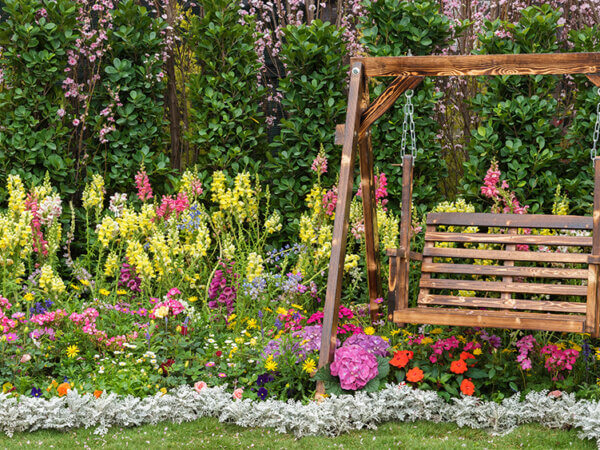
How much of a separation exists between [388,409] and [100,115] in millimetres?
3600

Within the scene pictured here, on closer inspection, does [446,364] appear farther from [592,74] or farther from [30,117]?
[30,117]

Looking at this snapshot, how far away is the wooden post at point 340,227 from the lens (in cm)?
366

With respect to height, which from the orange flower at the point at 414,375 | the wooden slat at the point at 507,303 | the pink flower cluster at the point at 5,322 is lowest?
the orange flower at the point at 414,375

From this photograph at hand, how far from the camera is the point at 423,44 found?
17.8ft

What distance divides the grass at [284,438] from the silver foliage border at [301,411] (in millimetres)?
43

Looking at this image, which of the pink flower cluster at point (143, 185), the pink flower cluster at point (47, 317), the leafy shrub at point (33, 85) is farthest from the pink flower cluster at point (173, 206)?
the pink flower cluster at point (47, 317)

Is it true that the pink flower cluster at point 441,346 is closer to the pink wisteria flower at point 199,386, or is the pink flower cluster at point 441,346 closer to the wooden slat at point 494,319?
the wooden slat at point 494,319

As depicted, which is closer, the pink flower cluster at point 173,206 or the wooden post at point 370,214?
the wooden post at point 370,214

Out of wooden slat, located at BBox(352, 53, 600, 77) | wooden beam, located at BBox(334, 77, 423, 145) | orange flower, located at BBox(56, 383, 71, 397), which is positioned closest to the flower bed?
orange flower, located at BBox(56, 383, 71, 397)

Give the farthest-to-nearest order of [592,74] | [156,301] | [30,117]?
[30,117] → [156,301] → [592,74]

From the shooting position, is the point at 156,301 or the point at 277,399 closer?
the point at 277,399

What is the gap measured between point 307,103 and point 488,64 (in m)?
2.17

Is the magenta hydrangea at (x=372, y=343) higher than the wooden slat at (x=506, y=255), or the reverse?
the wooden slat at (x=506, y=255)

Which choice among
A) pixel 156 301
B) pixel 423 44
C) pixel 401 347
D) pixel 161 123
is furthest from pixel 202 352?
pixel 423 44
